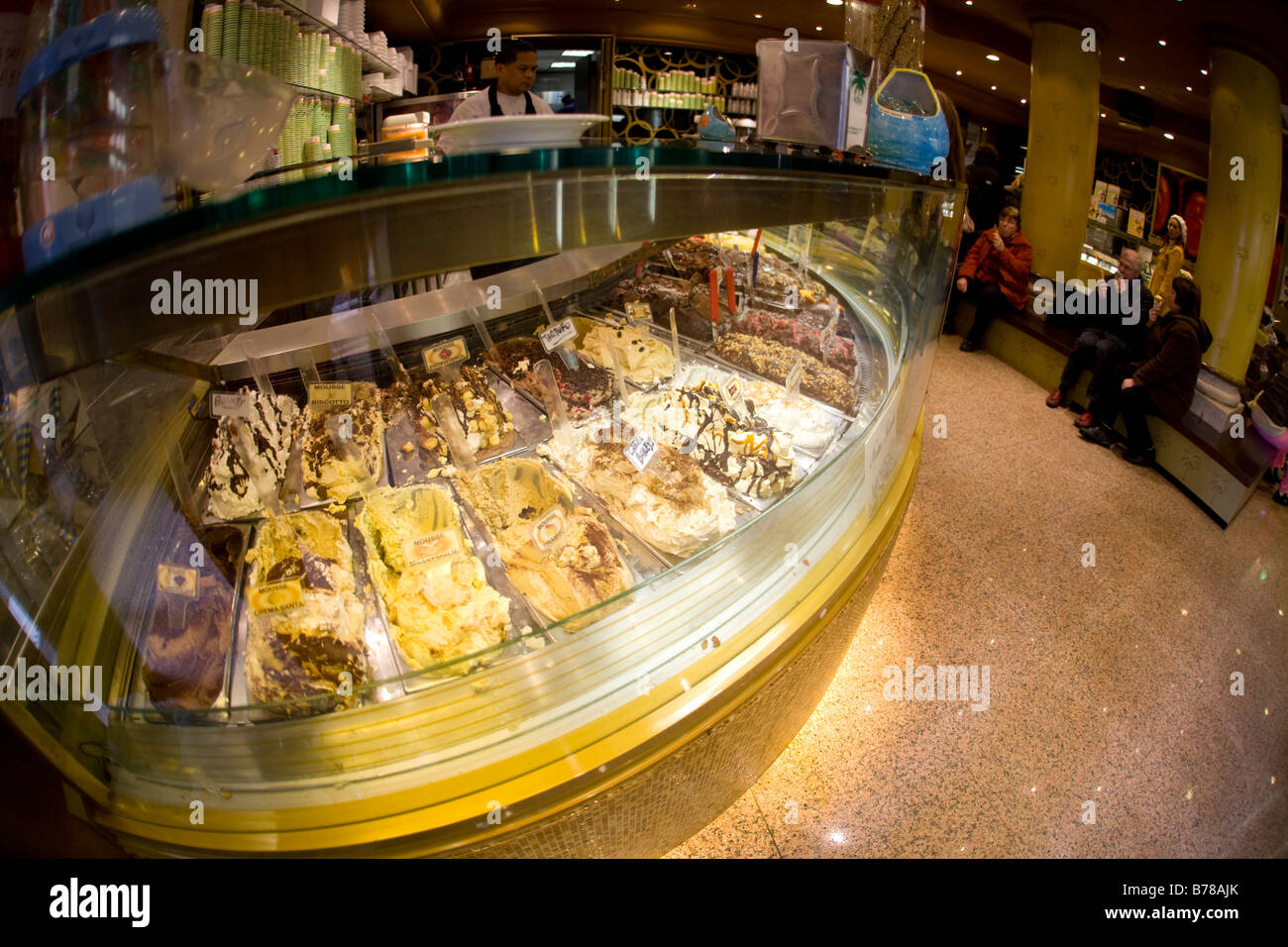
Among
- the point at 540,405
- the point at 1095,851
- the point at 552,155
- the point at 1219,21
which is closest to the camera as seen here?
the point at 552,155

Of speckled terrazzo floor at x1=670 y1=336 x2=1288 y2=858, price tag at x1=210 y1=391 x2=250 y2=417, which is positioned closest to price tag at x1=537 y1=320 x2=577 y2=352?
price tag at x1=210 y1=391 x2=250 y2=417

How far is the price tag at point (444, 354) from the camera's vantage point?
7.57 feet

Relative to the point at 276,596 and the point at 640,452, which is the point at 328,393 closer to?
the point at 276,596

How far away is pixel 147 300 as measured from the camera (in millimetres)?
765

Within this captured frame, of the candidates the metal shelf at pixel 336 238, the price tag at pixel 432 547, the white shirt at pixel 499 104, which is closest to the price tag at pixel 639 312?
the white shirt at pixel 499 104

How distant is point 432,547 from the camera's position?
1.73 m

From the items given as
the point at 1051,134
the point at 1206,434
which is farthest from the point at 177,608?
the point at 1051,134

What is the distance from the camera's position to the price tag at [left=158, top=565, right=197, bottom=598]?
1.46 metres

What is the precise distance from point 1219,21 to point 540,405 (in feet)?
17.9

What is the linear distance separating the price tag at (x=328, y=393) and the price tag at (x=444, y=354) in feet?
0.94

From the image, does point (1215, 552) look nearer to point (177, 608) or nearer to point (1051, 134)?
point (177, 608)

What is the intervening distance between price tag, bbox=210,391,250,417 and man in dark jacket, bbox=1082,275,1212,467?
502 centimetres

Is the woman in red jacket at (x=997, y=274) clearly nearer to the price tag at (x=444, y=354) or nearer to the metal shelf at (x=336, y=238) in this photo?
the price tag at (x=444, y=354)
